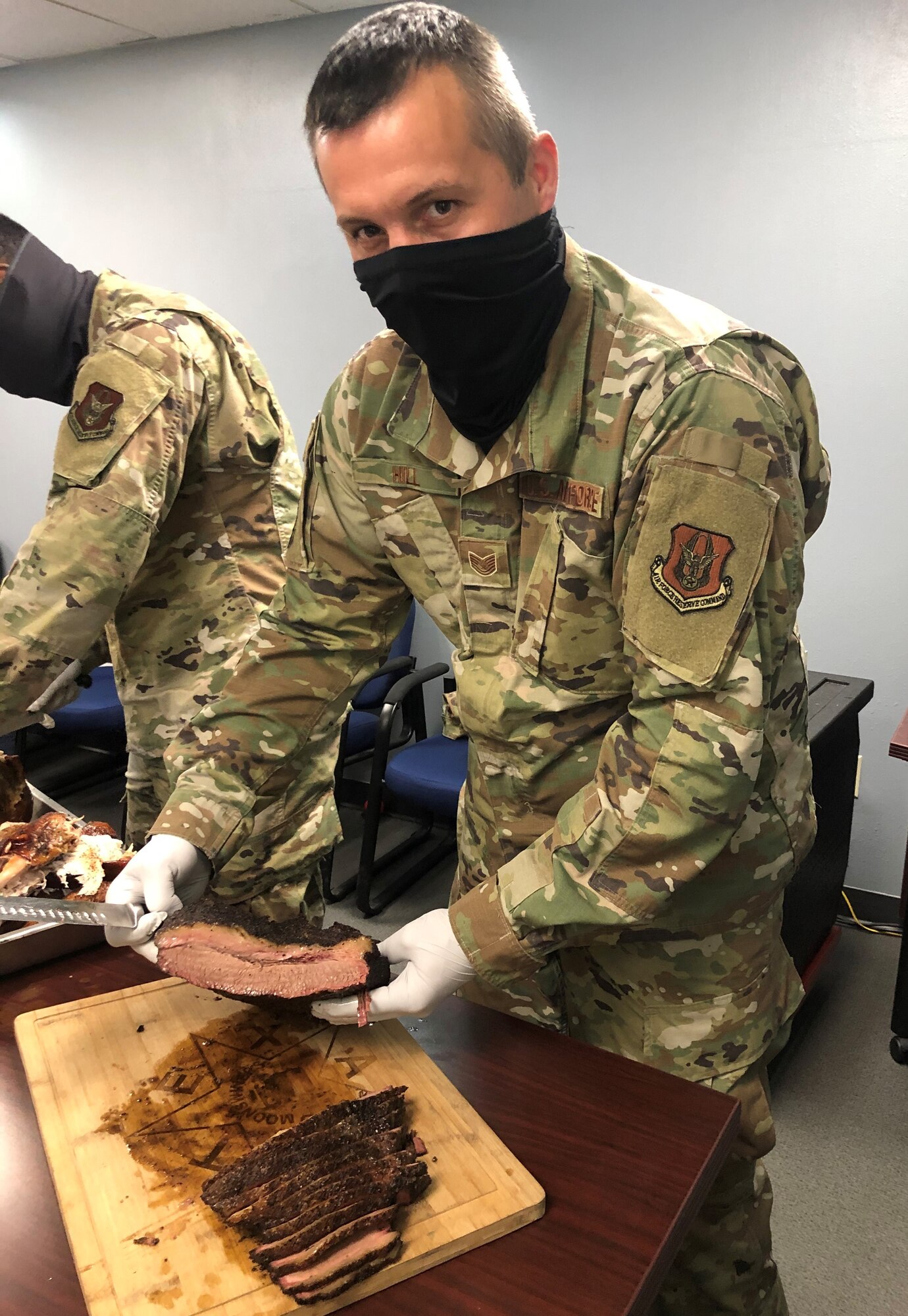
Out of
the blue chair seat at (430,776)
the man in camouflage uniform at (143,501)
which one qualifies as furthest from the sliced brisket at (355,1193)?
the blue chair seat at (430,776)

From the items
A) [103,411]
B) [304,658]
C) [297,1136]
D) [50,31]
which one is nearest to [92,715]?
[103,411]

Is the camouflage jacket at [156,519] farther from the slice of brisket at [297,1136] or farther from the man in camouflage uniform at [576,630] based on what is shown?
the slice of brisket at [297,1136]

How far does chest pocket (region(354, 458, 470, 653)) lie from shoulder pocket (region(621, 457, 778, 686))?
1.02ft

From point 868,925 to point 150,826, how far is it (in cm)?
232

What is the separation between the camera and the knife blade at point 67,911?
3.52 feet

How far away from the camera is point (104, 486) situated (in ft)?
5.20

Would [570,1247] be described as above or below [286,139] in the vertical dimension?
below

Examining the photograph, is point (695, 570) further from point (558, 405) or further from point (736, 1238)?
point (736, 1238)

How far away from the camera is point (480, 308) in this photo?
1023 mm

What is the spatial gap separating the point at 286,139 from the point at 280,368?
33.3 inches

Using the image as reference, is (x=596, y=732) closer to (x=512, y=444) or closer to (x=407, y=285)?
(x=512, y=444)

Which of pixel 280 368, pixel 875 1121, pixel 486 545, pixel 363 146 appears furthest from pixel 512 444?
pixel 280 368

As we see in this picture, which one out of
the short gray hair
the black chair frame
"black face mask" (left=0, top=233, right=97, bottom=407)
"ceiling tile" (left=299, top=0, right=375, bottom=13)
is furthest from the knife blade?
"ceiling tile" (left=299, top=0, right=375, bottom=13)

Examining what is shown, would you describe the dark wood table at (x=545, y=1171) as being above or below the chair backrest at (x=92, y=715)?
above
